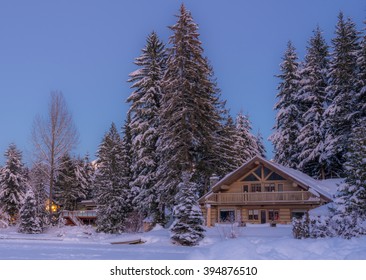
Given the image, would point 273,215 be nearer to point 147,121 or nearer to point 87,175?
point 147,121

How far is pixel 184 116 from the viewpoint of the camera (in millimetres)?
34906

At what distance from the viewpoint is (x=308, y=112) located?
1736 inches

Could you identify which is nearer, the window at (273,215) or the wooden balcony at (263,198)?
the wooden balcony at (263,198)

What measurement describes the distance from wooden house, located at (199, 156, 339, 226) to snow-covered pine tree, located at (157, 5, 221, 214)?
2701mm

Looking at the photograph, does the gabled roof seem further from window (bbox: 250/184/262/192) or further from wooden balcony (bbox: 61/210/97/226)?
wooden balcony (bbox: 61/210/97/226)

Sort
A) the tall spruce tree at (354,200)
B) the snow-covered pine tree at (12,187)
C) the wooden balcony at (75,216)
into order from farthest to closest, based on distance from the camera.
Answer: the snow-covered pine tree at (12,187) < the wooden balcony at (75,216) < the tall spruce tree at (354,200)

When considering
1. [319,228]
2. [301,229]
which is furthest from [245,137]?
[319,228]

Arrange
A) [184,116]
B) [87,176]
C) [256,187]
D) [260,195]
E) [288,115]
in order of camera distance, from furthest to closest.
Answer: [87,176] → [288,115] → [256,187] → [260,195] → [184,116]

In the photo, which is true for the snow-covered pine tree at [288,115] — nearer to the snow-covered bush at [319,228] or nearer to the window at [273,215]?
the window at [273,215]

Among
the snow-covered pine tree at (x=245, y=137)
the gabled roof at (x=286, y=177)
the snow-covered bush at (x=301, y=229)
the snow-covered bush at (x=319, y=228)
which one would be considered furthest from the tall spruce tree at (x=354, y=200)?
the snow-covered pine tree at (x=245, y=137)

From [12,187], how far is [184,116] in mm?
28579

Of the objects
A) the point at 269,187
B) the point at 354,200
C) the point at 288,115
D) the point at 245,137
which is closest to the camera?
the point at 354,200

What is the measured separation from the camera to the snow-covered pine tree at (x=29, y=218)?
36750mm
